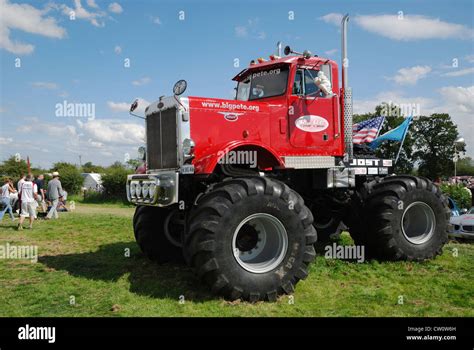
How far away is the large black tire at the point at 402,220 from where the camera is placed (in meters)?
8.05

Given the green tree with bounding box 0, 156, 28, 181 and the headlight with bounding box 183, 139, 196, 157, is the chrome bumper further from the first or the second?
the green tree with bounding box 0, 156, 28, 181

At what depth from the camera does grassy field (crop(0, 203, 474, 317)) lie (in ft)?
18.4

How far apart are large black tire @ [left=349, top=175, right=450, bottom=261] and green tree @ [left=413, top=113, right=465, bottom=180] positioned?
42611mm

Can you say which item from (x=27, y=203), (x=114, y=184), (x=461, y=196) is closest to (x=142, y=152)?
(x=27, y=203)

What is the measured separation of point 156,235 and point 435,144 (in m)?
48.6

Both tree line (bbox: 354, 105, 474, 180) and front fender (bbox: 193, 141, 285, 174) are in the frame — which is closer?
front fender (bbox: 193, 141, 285, 174)

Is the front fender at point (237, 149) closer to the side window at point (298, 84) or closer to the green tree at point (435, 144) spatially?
the side window at point (298, 84)

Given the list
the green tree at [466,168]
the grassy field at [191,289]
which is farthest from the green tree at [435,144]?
the grassy field at [191,289]

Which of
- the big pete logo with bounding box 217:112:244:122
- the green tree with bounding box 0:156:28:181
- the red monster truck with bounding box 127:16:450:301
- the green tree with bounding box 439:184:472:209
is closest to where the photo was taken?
the red monster truck with bounding box 127:16:450:301

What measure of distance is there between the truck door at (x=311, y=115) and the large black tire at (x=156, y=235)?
262cm
